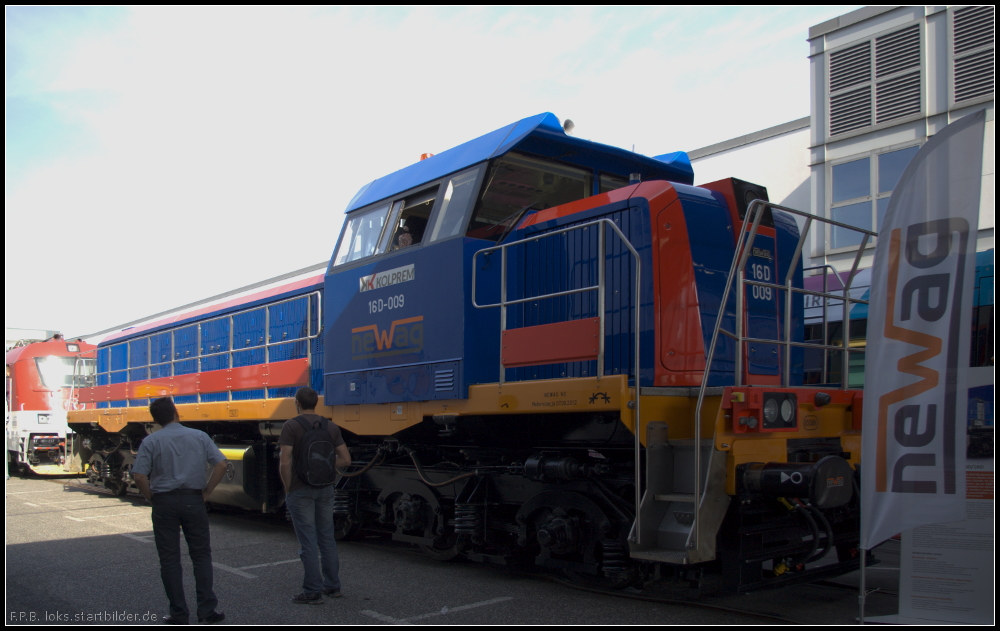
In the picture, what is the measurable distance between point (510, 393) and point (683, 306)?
138 cm

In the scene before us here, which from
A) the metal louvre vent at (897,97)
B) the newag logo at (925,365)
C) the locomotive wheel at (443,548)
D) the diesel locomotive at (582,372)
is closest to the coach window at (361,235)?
the diesel locomotive at (582,372)

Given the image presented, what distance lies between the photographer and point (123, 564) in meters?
6.91

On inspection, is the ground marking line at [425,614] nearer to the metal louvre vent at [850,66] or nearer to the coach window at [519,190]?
the coach window at [519,190]

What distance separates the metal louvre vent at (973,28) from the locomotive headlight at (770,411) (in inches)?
430

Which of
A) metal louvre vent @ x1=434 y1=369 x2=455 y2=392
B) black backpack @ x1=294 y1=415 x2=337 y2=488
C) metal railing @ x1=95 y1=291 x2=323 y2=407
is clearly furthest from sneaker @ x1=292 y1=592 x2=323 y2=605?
metal railing @ x1=95 y1=291 x2=323 y2=407

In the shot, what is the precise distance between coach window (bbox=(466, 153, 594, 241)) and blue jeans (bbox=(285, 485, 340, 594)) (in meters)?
2.38

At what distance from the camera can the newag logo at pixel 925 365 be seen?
14.1 feet

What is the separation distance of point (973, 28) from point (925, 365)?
11.1 metres

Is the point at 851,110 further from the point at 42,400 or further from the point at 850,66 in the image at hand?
the point at 42,400

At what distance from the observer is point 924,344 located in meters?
4.39

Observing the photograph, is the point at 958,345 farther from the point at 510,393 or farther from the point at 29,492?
the point at 29,492

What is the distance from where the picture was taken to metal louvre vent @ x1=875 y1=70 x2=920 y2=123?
43.3ft

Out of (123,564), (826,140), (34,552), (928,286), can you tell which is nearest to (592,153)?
(928,286)

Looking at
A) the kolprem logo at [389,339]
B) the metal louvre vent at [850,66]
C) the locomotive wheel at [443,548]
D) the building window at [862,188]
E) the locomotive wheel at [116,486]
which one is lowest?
the locomotive wheel at [116,486]
